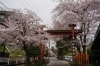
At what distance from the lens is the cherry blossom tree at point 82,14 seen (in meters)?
25.1

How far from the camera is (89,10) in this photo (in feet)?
83.3

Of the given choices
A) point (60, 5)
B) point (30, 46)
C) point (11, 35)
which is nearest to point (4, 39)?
point (11, 35)

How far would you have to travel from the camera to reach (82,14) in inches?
1000

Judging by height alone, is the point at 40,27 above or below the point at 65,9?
below

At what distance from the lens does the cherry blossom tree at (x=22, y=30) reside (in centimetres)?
2380

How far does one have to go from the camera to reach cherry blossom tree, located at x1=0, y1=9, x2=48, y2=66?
2380 centimetres

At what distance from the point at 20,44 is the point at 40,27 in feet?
14.0

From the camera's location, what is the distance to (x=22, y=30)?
24.2 meters

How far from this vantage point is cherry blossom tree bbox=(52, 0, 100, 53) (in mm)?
25125

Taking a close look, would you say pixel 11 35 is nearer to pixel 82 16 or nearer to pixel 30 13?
pixel 30 13

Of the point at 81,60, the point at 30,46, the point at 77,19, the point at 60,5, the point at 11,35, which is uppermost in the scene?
the point at 60,5

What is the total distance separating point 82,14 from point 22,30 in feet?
27.9

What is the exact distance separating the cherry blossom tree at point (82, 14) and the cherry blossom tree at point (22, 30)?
432 cm

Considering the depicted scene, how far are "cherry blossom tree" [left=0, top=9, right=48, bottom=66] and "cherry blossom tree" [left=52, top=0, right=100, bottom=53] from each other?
4.32 m
